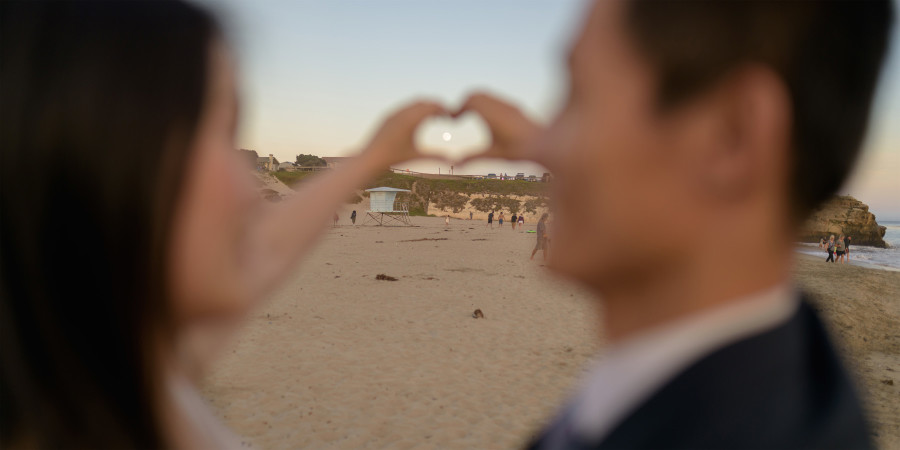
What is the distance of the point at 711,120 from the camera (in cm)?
71

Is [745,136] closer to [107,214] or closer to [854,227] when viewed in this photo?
[107,214]

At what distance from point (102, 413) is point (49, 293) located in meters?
0.23

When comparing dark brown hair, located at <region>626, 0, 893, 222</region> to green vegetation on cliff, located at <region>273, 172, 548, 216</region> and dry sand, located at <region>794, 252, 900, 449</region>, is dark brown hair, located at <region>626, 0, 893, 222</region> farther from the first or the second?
green vegetation on cliff, located at <region>273, 172, 548, 216</region>

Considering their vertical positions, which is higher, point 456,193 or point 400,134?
point 400,134

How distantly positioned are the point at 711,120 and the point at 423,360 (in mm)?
8504

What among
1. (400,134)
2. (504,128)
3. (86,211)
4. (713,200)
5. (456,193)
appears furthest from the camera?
(456,193)

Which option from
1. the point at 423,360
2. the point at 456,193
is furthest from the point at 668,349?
the point at 456,193

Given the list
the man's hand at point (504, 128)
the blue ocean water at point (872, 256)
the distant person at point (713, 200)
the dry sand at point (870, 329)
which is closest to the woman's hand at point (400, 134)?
the man's hand at point (504, 128)

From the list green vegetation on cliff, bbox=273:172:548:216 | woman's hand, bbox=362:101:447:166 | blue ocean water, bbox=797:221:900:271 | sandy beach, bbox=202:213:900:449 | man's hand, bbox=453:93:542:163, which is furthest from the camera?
green vegetation on cliff, bbox=273:172:548:216

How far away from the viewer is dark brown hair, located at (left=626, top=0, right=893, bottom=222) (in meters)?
0.67

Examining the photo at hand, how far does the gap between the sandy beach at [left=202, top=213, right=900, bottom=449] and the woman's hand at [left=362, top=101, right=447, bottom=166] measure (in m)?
5.17

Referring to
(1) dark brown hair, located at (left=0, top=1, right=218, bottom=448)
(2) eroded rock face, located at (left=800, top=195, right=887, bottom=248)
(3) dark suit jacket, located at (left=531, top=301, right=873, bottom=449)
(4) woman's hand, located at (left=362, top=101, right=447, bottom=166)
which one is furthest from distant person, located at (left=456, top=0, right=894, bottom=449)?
(2) eroded rock face, located at (left=800, top=195, right=887, bottom=248)

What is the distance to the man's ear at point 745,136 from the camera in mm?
673

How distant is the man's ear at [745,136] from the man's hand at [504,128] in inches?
14.6
